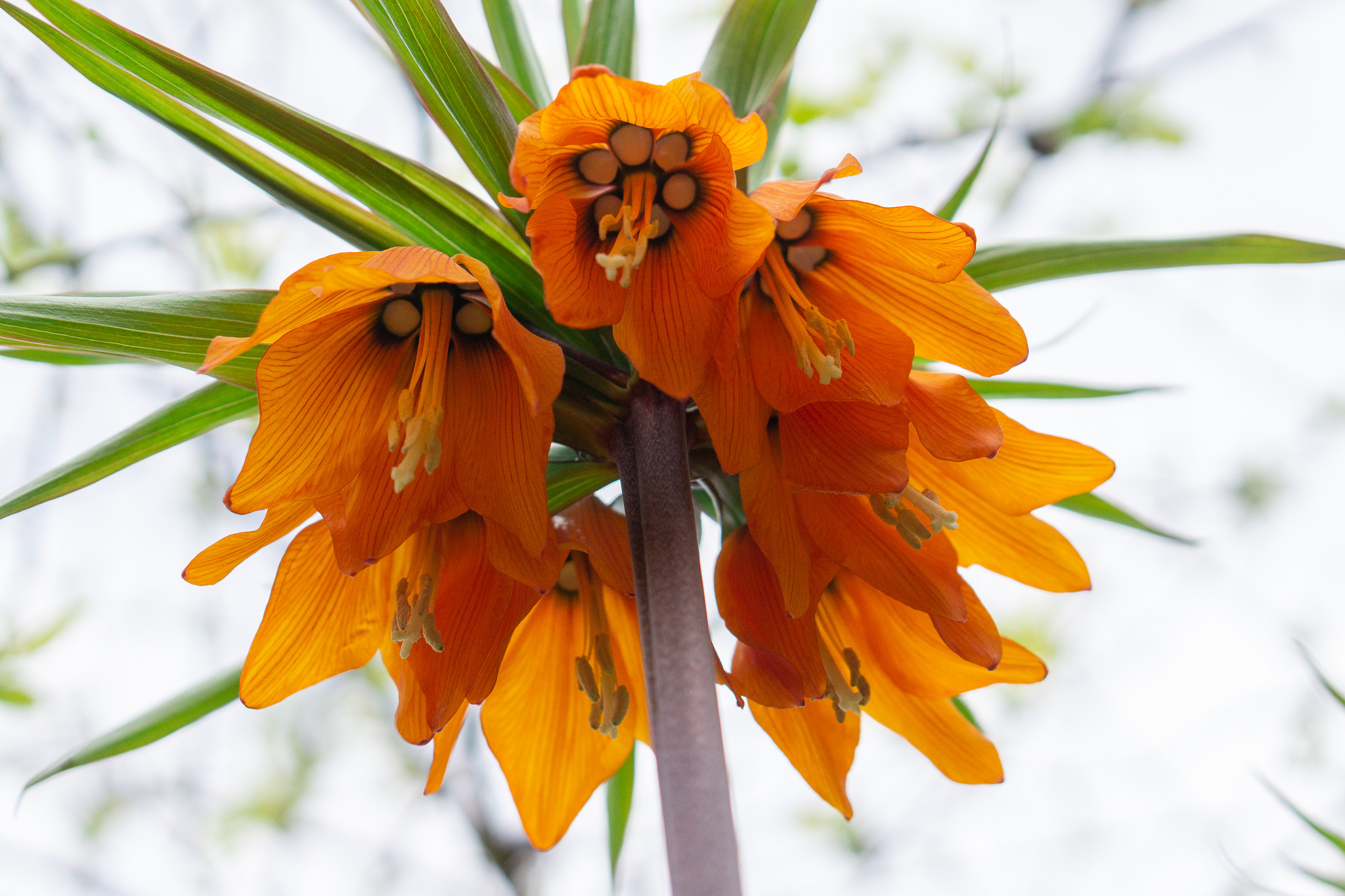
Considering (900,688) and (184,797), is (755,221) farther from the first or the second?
(184,797)

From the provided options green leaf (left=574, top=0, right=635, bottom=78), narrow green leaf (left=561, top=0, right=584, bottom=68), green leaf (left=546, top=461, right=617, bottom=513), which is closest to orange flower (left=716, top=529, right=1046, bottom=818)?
green leaf (left=546, top=461, right=617, bottom=513)

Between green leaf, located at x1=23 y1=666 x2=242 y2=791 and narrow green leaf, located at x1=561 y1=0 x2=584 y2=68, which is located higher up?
narrow green leaf, located at x1=561 y1=0 x2=584 y2=68

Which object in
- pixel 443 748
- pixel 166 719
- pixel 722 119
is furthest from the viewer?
pixel 166 719

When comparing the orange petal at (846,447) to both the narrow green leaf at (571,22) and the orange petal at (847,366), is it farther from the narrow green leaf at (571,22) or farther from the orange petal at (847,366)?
the narrow green leaf at (571,22)

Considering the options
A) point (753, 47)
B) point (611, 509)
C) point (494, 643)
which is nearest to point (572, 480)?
point (611, 509)

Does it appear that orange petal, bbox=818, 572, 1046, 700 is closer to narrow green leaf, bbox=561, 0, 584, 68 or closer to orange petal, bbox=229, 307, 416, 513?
orange petal, bbox=229, 307, 416, 513

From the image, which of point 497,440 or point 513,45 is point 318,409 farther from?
point 513,45

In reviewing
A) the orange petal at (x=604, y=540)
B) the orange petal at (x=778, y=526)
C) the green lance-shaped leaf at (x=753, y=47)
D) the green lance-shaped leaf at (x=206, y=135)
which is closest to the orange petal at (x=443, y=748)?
the orange petal at (x=604, y=540)
